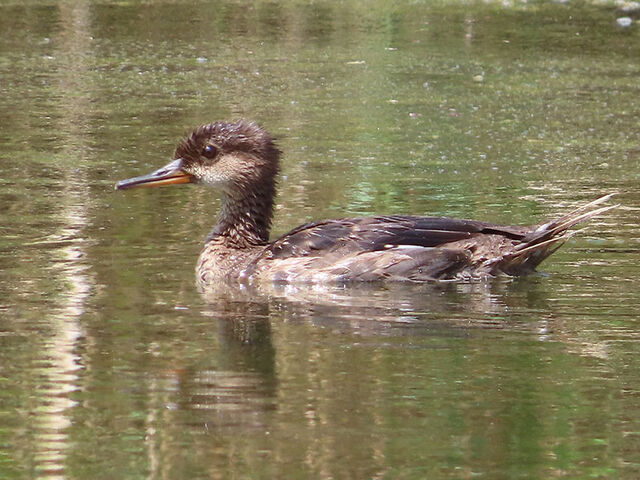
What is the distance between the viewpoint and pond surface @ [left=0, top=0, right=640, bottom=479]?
5.92m

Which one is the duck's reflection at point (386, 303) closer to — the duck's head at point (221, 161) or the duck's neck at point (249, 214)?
the duck's neck at point (249, 214)

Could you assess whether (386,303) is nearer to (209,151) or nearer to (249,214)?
(249,214)

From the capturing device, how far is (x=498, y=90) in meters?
16.0

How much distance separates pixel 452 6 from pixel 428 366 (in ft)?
51.8

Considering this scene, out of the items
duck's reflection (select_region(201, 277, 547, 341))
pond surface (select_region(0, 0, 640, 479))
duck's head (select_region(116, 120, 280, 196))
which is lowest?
duck's reflection (select_region(201, 277, 547, 341))

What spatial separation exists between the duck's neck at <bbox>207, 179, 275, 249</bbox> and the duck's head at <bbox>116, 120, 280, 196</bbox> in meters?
0.03

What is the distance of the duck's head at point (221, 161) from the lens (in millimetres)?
9766

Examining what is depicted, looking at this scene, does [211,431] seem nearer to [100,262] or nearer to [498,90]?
[100,262]

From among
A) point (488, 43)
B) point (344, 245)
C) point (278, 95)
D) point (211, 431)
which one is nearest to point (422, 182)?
point (344, 245)

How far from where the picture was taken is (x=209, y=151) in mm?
9758

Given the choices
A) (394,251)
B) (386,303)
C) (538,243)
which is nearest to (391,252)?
(394,251)

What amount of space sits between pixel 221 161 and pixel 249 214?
0.38 m

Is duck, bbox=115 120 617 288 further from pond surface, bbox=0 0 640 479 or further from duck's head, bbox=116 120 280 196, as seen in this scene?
duck's head, bbox=116 120 280 196

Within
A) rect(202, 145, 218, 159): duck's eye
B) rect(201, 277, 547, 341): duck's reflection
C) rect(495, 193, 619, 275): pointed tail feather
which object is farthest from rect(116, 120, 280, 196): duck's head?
rect(495, 193, 619, 275): pointed tail feather
